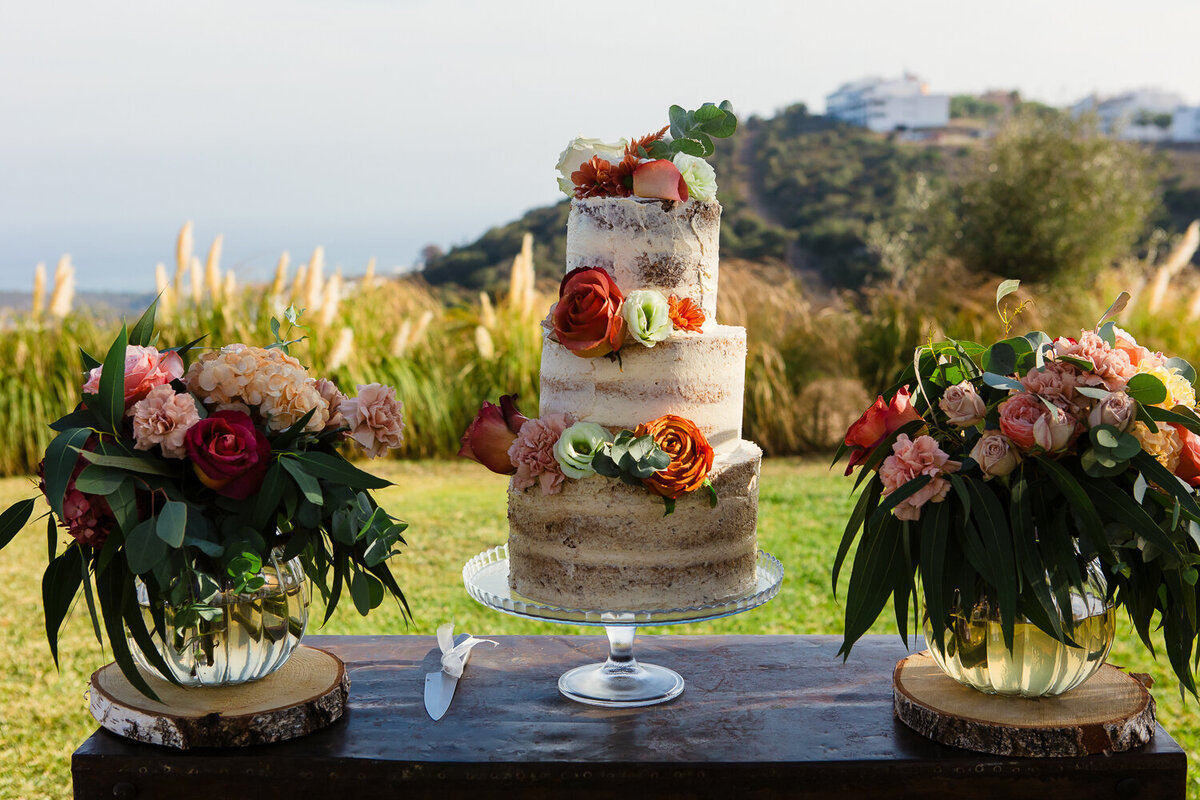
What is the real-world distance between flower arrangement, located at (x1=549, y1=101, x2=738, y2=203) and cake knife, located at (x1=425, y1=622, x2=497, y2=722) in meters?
1.18

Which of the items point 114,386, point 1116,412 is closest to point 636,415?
point 1116,412

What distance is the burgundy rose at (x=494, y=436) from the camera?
2703mm

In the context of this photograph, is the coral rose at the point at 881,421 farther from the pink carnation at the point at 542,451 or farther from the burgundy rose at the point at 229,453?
the burgundy rose at the point at 229,453

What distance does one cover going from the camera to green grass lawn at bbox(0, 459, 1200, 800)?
450cm

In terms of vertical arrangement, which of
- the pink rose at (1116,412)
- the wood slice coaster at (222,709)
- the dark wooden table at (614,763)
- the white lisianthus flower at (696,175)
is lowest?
the dark wooden table at (614,763)

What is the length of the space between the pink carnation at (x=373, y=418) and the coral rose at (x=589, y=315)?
16.8 inches

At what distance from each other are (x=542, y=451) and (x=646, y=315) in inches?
16.0

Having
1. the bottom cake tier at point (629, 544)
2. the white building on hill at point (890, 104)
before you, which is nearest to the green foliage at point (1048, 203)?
the bottom cake tier at point (629, 544)

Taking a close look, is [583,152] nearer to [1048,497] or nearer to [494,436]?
[494,436]

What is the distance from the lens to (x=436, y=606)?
607 cm

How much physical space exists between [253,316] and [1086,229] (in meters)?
11.2

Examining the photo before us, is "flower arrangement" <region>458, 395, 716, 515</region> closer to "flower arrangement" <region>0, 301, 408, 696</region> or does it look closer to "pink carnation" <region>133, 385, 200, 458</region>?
"flower arrangement" <region>0, 301, 408, 696</region>

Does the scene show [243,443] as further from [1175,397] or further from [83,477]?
[1175,397]

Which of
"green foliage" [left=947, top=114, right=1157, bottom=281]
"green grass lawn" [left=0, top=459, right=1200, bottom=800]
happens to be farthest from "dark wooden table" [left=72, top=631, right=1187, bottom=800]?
"green foliage" [left=947, top=114, right=1157, bottom=281]
